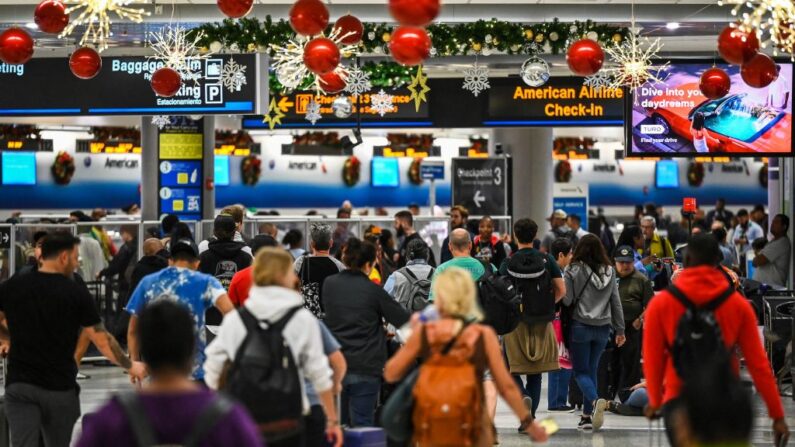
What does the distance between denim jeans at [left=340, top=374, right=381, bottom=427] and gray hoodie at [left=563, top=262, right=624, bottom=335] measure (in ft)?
8.72

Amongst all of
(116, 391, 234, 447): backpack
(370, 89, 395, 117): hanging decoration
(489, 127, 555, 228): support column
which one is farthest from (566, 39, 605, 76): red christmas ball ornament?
(489, 127, 555, 228): support column

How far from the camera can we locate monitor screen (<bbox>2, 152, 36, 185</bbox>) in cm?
2380

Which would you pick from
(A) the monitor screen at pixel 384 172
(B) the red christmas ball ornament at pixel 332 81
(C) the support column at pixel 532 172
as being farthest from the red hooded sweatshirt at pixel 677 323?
(A) the monitor screen at pixel 384 172

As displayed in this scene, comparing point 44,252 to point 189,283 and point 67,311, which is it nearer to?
point 67,311

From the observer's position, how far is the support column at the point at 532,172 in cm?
1811

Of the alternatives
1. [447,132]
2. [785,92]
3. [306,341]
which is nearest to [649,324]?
[306,341]

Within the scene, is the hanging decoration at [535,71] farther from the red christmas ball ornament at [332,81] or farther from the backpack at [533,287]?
the backpack at [533,287]

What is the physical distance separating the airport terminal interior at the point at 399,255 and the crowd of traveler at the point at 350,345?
0.04ft

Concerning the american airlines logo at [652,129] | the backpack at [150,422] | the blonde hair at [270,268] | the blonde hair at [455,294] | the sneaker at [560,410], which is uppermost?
the american airlines logo at [652,129]

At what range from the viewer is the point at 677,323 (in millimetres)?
5348

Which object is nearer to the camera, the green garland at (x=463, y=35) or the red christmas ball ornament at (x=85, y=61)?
the red christmas ball ornament at (x=85, y=61)

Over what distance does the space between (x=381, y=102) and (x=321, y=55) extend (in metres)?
6.11

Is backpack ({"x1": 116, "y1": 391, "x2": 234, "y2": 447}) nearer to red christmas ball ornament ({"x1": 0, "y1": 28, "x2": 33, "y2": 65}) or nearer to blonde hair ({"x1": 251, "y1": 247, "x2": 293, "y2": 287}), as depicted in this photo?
blonde hair ({"x1": 251, "y1": 247, "x2": 293, "y2": 287})

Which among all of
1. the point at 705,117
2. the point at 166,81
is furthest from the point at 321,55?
the point at 705,117
